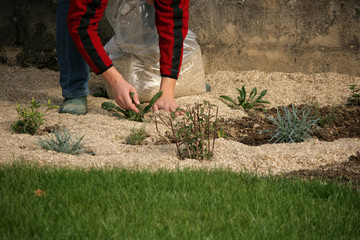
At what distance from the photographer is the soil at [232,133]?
2.42m

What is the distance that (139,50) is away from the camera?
395 centimetres

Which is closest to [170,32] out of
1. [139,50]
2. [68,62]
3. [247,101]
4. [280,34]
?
[139,50]

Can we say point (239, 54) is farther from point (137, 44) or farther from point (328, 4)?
point (137, 44)

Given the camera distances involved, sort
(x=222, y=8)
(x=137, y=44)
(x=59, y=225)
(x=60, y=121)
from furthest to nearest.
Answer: (x=222, y=8) < (x=137, y=44) < (x=60, y=121) < (x=59, y=225)

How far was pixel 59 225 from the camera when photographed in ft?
5.37

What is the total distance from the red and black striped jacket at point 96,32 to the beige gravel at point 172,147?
0.48 m

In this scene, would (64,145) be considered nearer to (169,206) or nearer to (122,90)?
(122,90)

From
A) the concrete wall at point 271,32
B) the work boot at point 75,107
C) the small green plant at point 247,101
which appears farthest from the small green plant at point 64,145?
the concrete wall at point 271,32

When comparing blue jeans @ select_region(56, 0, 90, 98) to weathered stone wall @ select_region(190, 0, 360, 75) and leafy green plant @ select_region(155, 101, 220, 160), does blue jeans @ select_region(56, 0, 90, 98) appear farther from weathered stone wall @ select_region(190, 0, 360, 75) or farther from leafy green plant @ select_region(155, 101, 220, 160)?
weathered stone wall @ select_region(190, 0, 360, 75)

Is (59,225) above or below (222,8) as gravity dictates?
below

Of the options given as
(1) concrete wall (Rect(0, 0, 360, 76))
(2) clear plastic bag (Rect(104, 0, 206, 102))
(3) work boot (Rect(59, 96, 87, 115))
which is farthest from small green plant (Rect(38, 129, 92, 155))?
(1) concrete wall (Rect(0, 0, 360, 76))

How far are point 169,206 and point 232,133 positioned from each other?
1.46 m

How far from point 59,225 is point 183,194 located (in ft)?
1.82

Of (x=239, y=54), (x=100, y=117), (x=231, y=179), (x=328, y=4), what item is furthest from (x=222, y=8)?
(x=231, y=179)
